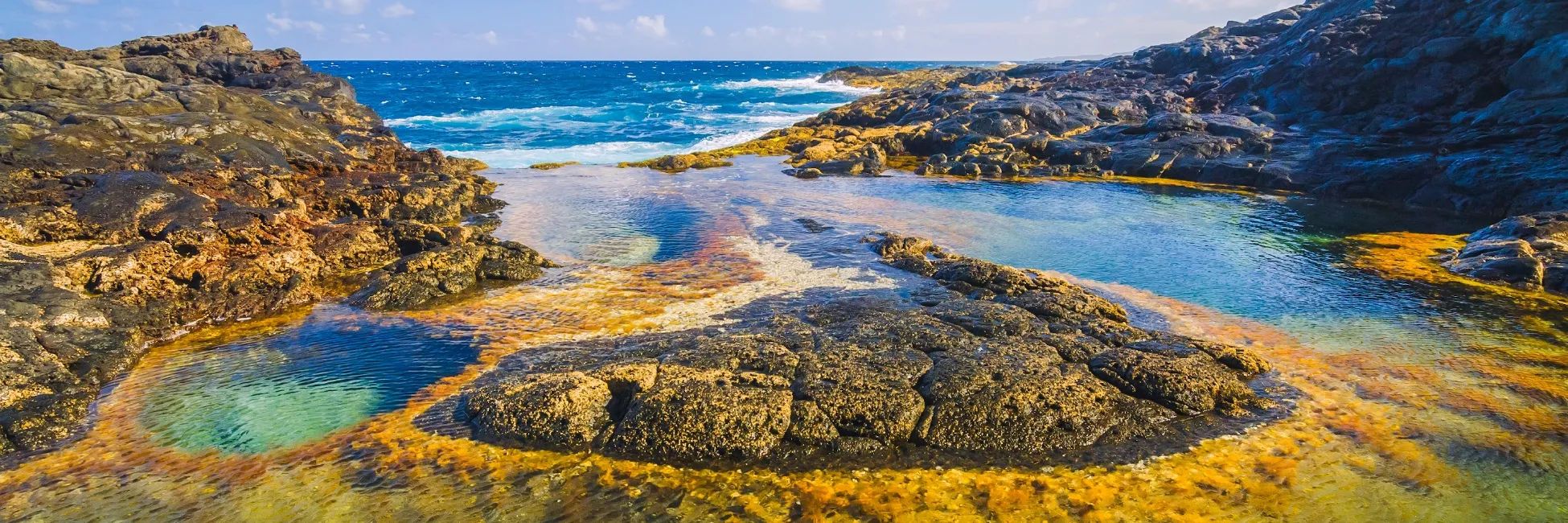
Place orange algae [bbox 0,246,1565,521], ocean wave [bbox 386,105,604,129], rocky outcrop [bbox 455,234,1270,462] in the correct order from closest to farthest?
1. orange algae [bbox 0,246,1565,521]
2. rocky outcrop [bbox 455,234,1270,462]
3. ocean wave [bbox 386,105,604,129]

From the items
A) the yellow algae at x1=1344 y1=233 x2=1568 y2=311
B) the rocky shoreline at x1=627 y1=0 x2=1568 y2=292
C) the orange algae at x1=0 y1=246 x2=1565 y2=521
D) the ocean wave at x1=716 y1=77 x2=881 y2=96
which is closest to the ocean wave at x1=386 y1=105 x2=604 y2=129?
the rocky shoreline at x1=627 y1=0 x2=1568 y2=292

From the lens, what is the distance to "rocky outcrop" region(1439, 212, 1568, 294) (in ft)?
67.5

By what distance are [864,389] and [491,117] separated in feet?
267

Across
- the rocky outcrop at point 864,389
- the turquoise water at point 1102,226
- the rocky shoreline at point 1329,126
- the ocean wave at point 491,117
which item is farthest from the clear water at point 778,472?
the ocean wave at point 491,117

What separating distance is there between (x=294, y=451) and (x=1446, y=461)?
61.3 feet

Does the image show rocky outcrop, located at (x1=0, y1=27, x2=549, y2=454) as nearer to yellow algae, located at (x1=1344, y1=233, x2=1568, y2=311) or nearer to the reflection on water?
the reflection on water

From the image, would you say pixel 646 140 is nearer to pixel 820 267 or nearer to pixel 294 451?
pixel 820 267

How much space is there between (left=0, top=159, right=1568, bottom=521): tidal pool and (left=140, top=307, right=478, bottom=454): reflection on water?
0.21ft

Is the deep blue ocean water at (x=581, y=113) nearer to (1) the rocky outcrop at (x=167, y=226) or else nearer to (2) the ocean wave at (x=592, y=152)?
(2) the ocean wave at (x=592, y=152)

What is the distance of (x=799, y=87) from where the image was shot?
149 m

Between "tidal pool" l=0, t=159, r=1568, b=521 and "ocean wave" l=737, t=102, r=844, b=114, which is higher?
"ocean wave" l=737, t=102, r=844, b=114

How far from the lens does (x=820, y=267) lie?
23031 millimetres

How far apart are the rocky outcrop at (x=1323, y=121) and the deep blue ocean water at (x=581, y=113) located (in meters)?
12.8

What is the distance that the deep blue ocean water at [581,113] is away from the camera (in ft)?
197
